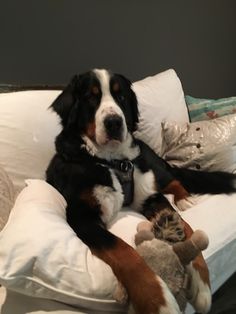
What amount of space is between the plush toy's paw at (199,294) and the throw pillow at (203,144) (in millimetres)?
1014

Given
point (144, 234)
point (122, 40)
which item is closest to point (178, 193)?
point (144, 234)

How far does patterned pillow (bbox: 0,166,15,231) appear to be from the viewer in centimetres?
126

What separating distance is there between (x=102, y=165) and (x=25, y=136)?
430mm

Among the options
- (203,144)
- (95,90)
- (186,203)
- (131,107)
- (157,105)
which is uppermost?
(95,90)

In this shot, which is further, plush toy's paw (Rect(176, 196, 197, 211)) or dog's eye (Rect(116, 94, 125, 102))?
plush toy's paw (Rect(176, 196, 197, 211))

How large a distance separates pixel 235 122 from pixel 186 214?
0.72 m

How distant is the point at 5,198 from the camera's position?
132cm

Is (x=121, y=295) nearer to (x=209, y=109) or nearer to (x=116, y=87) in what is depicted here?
(x=116, y=87)

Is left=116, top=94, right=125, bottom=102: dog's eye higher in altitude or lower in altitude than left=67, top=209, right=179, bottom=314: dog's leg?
higher

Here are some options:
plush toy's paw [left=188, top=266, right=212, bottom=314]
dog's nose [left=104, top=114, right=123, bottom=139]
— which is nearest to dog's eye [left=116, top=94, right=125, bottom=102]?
dog's nose [left=104, top=114, right=123, bottom=139]

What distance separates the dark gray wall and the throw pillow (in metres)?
0.85

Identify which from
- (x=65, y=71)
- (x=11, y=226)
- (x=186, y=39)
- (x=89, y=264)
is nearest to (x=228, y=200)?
(x=89, y=264)

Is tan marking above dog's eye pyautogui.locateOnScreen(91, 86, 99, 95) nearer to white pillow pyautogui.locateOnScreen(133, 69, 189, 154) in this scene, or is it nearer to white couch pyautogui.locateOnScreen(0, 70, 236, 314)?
white couch pyautogui.locateOnScreen(0, 70, 236, 314)

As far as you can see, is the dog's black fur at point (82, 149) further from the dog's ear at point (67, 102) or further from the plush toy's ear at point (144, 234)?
the plush toy's ear at point (144, 234)
